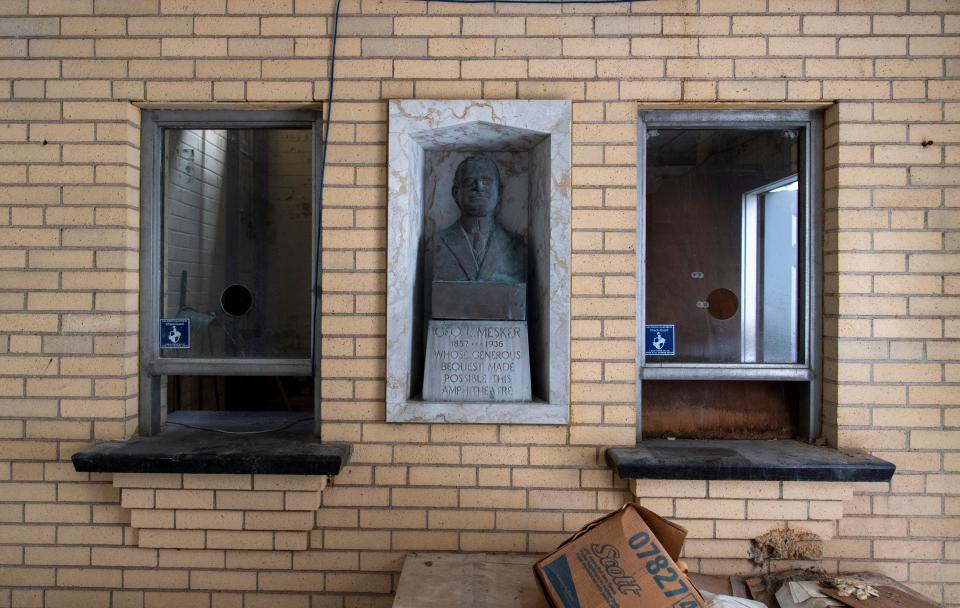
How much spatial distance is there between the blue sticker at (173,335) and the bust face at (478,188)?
1.54 metres

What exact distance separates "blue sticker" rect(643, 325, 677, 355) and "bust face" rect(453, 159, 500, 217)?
1.02m

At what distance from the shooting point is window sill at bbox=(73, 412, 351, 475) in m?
2.48

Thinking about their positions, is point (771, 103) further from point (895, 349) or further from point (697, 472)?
point (697, 472)

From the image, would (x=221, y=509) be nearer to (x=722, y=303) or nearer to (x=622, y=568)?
(x=622, y=568)

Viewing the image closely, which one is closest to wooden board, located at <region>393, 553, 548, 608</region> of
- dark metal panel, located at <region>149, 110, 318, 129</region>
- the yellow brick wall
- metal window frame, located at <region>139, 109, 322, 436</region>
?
the yellow brick wall

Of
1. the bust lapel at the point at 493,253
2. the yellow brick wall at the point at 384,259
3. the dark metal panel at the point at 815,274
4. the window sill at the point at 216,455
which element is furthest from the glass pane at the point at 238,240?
the dark metal panel at the point at 815,274

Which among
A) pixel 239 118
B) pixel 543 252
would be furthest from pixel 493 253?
pixel 239 118

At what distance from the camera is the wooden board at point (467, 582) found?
7.61ft

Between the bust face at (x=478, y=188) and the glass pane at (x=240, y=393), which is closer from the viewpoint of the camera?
the bust face at (x=478, y=188)

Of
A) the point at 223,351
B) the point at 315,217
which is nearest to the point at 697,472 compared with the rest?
the point at 315,217

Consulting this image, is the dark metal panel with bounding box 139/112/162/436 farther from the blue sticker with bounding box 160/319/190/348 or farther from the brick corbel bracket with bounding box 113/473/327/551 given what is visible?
the brick corbel bracket with bounding box 113/473/327/551

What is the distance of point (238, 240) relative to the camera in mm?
2908

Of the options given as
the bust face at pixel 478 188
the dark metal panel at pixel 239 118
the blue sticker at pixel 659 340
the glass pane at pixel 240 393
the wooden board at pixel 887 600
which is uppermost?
the dark metal panel at pixel 239 118

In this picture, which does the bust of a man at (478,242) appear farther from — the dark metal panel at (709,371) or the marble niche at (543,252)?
the dark metal panel at (709,371)
